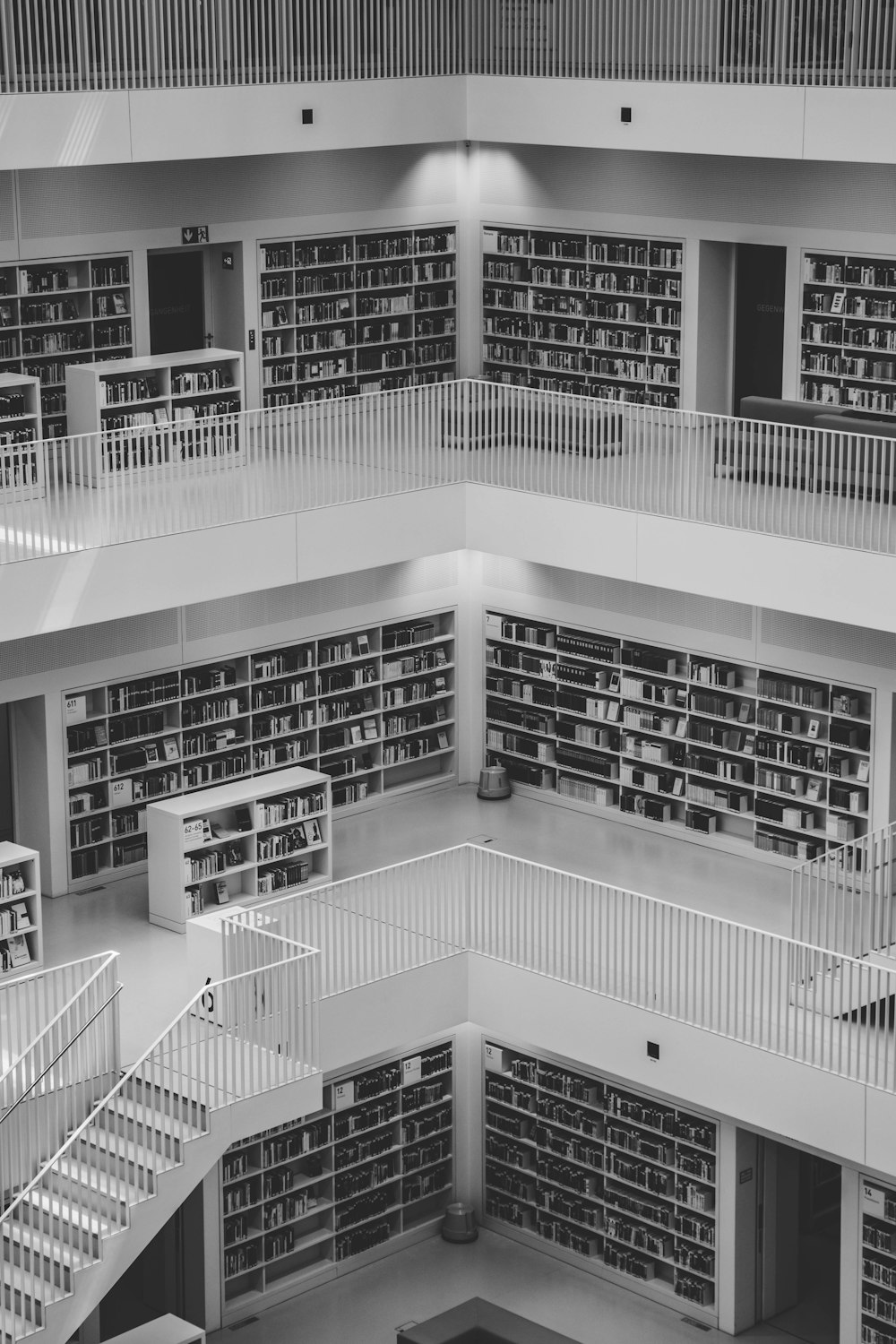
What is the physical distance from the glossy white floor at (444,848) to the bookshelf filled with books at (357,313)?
13.4 feet

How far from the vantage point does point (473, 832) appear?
18.3 m

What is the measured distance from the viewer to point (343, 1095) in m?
16.5

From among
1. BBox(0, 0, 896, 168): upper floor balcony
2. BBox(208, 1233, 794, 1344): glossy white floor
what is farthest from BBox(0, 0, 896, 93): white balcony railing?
BBox(208, 1233, 794, 1344): glossy white floor

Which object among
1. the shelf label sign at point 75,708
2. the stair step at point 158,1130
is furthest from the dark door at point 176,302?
the stair step at point 158,1130

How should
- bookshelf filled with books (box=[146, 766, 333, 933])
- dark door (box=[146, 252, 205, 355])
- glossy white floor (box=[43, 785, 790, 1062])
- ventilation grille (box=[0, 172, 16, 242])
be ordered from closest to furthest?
glossy white floor (box=[43, 785, 790, 1062]) → bookshelf filled with books (box=[146, 766, 333, 933]) → ventilation grille (box=[0, 172, 16, 242]) → dark door (box=[146, 252, 205, 355])

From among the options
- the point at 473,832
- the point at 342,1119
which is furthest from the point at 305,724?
the point at 342,1119

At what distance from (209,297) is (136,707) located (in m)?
4.15

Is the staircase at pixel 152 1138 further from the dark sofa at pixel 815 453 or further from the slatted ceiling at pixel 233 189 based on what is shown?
the slatted ceiling at pixel 233 189

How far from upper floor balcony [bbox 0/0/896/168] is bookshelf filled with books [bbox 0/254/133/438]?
1.52 metres

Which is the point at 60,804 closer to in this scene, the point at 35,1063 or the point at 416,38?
the point at 35,1063

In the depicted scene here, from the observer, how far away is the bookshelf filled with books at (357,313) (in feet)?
63.5

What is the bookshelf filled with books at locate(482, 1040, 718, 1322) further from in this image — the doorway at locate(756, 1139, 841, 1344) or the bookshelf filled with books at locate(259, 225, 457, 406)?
the bookshelf filled with books at locate(259, 225, 457, 406)

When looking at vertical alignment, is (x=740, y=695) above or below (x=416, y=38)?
below

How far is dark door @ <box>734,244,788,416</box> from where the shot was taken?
18.8m
